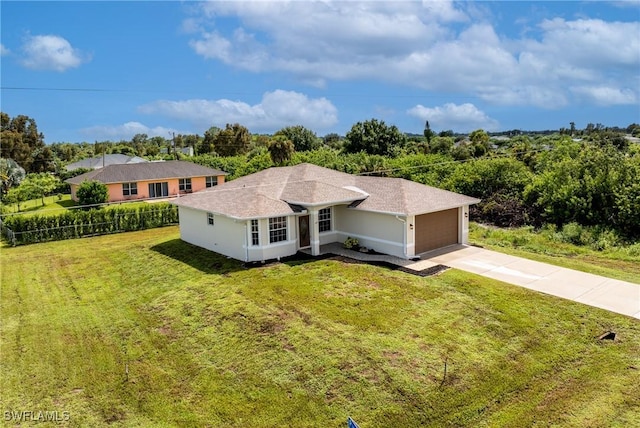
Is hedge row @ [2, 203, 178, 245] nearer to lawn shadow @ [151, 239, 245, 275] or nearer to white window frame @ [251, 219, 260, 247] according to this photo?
lawn shadow @ [151, 239, 245, 275]

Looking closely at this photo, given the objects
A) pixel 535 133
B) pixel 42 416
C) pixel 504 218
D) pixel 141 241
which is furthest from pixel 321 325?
pixel 535 133

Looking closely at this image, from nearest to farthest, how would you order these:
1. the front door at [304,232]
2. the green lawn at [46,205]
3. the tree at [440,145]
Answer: the front door at [304,232] < the green lawn at [46,205] < the tree at [440,145]

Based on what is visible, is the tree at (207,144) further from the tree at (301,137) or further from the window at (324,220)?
the window at (324,220)

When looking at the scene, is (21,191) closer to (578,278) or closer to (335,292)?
(335,292)

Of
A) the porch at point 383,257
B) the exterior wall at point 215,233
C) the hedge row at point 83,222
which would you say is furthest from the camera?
the hedge row at point 83,222

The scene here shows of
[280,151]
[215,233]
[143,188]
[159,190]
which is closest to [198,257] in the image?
[215,233]

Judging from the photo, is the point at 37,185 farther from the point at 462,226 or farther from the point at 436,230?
the point at 462,226

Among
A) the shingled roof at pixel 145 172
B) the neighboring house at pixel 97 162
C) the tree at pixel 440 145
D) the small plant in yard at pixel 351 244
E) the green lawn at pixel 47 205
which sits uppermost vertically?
the tree at pixel 440 145

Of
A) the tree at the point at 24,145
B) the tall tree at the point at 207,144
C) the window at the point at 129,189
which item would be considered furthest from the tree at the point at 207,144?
the window at the point at 129,189
